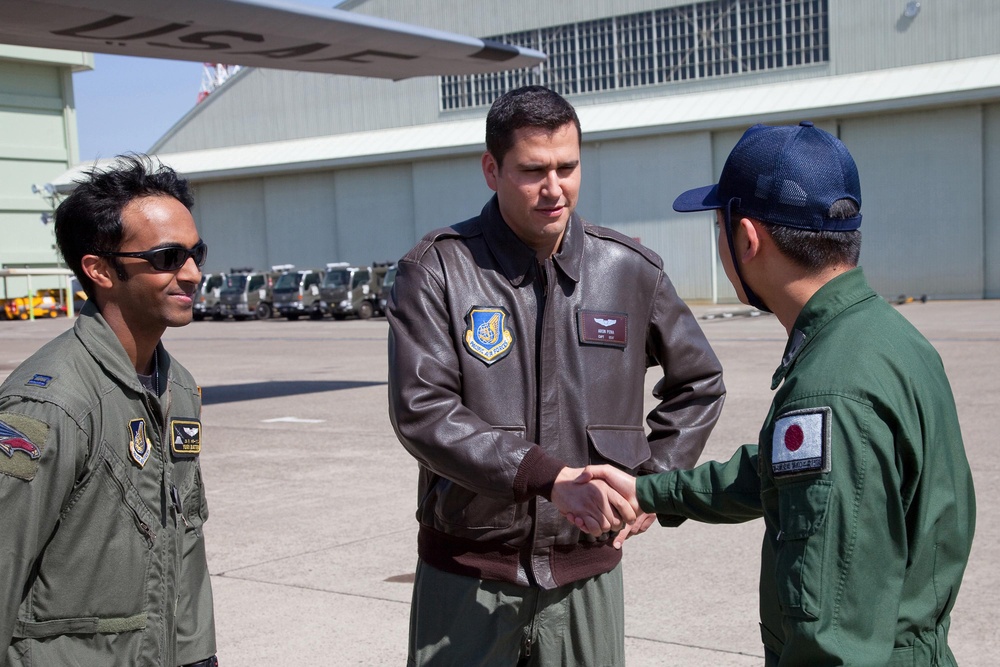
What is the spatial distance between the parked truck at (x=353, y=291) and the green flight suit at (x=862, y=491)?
3619 centimetres

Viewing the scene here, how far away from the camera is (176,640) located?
2.74m

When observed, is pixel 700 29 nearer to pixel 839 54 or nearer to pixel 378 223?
pixel 839 54

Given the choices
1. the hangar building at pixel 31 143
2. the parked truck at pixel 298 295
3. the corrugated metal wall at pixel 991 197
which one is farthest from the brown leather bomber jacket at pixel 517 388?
the hangar building at pixel 31 143

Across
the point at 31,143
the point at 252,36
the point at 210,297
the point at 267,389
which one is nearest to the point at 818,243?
the point at 267,389

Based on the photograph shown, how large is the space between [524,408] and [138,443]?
987mm

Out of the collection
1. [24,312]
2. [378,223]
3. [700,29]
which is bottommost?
[24,312]

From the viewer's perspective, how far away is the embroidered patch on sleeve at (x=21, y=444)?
224 centimetres

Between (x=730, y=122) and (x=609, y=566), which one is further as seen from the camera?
(x=730, y=122)

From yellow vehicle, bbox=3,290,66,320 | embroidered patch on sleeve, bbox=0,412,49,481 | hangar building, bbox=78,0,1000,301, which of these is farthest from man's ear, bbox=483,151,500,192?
yellow vehicle, bbox=3,290,66,320

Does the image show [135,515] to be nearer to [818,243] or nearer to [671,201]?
[818,243]

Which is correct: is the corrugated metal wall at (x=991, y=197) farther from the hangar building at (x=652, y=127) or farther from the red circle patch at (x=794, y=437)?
the red circle patch at (x=794, y=437)

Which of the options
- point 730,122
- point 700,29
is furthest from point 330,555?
point 700,29

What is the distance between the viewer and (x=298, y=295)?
39.5m

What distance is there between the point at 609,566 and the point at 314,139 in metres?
50.3
